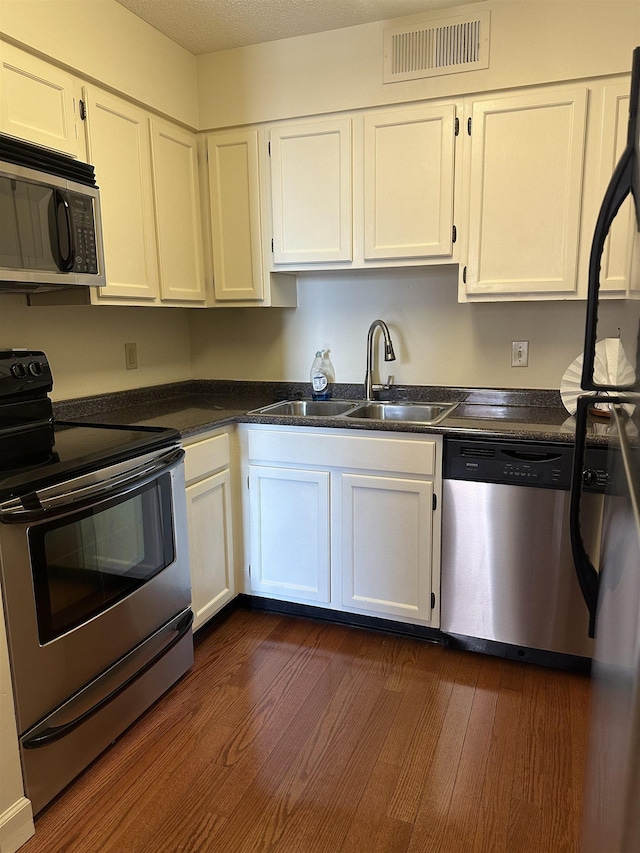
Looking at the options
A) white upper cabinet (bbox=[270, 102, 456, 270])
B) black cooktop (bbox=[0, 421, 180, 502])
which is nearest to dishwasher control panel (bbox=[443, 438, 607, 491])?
white upper cabinet (bbox=[270, 102, 456, 270])

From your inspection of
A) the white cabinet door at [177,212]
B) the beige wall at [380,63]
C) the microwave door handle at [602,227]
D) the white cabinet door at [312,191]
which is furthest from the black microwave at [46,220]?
the microwave door handle at [602,227]

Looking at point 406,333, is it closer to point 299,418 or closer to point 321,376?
point 321,376

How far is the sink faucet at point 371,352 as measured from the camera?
263 centimetres

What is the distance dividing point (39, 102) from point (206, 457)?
1.30 metres

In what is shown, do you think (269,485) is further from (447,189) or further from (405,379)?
(447,189)

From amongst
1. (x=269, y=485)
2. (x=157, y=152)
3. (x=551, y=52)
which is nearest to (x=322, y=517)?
(x=269, y=485)

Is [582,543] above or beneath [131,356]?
beneath

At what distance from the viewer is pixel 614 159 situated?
6.94ft

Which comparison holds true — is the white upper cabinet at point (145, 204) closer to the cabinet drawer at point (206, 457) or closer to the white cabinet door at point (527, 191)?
the cabinet drawer at point (206, 457)

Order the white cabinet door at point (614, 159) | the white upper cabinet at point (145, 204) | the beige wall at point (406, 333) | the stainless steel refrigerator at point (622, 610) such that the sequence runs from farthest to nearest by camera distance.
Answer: the beige wall at point (406, 333), the white upper cabinet at point (145, 204), the white cabinet door at point (614, 159), the stainless steel refrigerator at point (622, 610)

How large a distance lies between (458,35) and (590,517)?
1841 mm

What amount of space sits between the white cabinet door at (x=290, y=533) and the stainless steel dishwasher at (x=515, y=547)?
0.51m

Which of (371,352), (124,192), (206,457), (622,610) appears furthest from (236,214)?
(622,610)

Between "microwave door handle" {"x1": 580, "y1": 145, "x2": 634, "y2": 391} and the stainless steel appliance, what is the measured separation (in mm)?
1288
